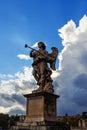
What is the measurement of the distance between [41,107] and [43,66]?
2650 millimetres

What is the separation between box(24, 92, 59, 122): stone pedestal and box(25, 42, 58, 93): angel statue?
0.49 metres

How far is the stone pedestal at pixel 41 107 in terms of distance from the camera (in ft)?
53.2

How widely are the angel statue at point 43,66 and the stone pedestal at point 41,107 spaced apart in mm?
486

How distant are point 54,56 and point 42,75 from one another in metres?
1.61

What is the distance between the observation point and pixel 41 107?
16266 millimetres

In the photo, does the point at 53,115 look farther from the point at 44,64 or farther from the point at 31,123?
the point at 44,64

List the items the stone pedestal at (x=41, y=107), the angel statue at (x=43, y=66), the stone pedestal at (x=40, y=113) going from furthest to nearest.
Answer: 1. the angel statue at (x=43, y=66)
2. the stone pedestal at (x=41, y=107)
3. the stone pedestal at (x=40, y=113)

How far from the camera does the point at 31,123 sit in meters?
16.1

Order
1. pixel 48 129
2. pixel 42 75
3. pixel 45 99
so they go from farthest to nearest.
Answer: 1. pixel 42 75
2. pixel 45 99
3. pixel 48 129

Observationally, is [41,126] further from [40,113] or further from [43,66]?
[43,66]

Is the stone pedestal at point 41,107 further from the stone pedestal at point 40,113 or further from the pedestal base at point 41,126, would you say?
the pedestal base at point 41,126

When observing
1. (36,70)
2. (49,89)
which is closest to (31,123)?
(49,89)

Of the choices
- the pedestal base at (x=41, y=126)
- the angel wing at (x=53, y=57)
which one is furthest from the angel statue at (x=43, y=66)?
the pedestal base at (x=41, y=126)

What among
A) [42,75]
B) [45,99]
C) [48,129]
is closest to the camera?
[48,129]
